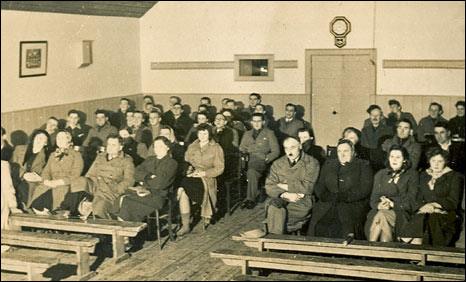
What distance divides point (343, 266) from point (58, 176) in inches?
144

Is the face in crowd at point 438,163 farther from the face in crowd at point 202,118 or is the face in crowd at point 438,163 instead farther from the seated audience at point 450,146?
the face in crowd at point 202,118

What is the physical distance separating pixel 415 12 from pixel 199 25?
4.24m

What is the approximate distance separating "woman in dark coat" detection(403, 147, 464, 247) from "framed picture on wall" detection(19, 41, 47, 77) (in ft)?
20.0

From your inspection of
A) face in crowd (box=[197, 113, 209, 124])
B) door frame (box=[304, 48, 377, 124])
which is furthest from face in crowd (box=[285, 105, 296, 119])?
door frame (box=[304, 48, 377, 124])

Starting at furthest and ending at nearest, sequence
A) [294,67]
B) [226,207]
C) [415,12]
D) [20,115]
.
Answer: [294,67]
[415,12]
[20,115]
[226,207]

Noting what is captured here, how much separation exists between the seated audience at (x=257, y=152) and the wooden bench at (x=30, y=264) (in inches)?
141

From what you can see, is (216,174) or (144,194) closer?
(144,194)

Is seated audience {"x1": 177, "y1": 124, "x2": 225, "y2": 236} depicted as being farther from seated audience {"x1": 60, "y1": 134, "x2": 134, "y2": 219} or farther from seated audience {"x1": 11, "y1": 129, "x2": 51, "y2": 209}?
seated audience {"x1": 11, "y1": 129, "x2": 51, "y2": 209}

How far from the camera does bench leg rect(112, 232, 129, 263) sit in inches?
240

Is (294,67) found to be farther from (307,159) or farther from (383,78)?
(307,159)

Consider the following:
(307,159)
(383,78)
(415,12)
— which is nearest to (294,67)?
(383,78)

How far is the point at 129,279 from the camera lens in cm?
575

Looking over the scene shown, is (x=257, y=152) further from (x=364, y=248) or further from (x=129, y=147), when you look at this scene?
(x=364, y=248)

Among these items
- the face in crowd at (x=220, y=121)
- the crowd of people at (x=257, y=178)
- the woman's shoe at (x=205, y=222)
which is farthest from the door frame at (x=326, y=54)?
the woman's shoe at (x=205, y=222)
